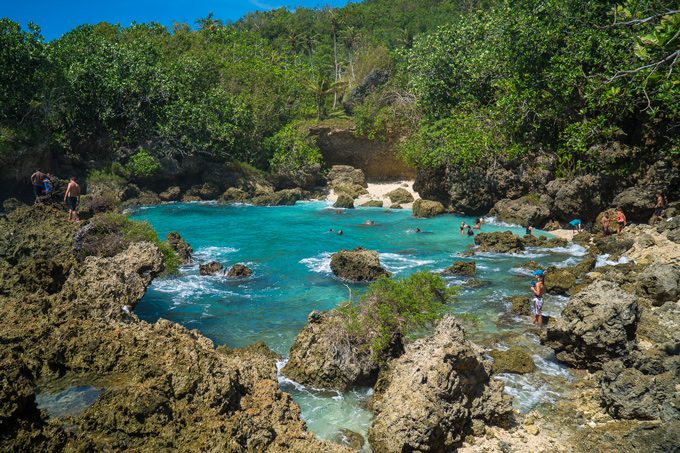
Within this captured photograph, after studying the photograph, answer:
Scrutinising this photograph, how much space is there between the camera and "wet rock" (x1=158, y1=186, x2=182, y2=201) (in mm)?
45906

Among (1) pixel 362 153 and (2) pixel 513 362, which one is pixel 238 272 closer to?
(2) pixel 513 362

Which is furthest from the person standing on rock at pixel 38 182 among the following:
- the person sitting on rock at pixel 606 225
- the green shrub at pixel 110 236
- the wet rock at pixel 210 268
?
the person sitting on rock at pixel 606 225

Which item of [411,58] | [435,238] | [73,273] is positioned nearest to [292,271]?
[435,238]

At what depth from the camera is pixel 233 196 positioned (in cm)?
4634

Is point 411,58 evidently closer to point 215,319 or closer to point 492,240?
point 492,240

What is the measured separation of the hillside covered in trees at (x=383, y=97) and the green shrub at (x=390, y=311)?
7327 millimetres

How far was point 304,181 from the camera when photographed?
50719mm

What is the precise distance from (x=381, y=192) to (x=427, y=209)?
492 inches

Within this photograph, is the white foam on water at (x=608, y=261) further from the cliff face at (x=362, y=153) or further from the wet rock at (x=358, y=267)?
the cliff face at (x=362, y=153)

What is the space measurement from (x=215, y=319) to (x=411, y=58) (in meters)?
30.6

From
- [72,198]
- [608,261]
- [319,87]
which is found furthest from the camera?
[319,87]

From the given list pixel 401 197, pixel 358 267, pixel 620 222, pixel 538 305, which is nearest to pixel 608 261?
pixel 620 222

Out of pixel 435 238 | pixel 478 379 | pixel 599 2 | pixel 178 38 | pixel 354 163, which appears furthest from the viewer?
pixel 178 38

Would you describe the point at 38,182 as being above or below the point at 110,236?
above
